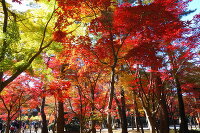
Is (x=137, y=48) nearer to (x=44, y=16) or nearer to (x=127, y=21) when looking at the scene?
(x=127, y=21)

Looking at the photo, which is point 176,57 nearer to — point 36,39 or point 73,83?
point 73,83

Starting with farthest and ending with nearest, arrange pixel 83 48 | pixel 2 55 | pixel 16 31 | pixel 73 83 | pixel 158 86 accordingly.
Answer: pixel 73 83
pixel 158 86
pixel 83 48
pixel 16 31
pixel 2 55

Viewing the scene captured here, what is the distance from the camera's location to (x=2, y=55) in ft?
20.6

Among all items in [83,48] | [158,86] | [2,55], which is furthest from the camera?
[158,86]

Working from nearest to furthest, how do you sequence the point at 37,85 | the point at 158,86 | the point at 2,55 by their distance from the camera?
the point at 2,55
the point at 158,86
the point at 37,85

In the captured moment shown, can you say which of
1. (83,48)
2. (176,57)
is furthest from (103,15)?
(176,57)

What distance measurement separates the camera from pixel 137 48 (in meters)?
6.92

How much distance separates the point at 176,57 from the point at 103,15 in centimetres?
693

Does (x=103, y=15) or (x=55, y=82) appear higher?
(x=103, y=15)

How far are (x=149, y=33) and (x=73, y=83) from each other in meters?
5.76

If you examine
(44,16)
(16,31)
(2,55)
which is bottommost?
(2,55)

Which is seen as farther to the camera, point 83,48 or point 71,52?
point 71,52

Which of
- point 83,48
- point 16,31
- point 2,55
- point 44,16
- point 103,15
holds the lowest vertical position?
point 2,55

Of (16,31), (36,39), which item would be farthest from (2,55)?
(36,39)
